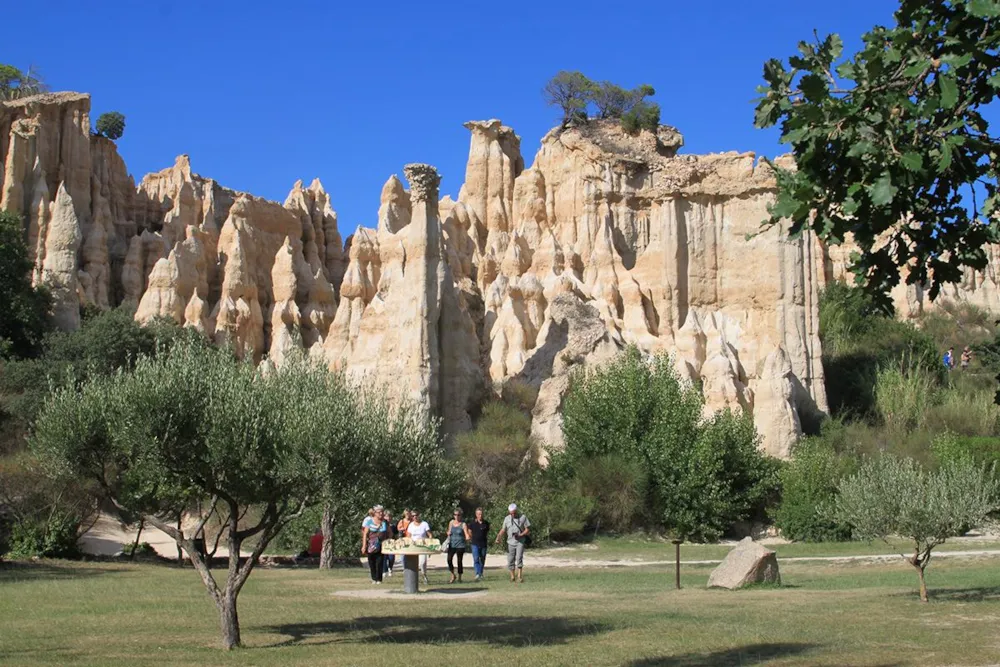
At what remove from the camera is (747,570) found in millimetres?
22125

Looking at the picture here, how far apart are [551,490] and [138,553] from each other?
547 inches

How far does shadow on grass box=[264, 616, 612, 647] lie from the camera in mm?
14719

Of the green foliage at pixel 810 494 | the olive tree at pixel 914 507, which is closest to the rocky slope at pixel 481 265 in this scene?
the green foliage at pixel 810 494

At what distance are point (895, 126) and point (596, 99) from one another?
217ft

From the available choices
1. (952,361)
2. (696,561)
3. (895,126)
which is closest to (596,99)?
(952,361)

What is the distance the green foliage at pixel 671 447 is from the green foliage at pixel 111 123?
5547 cm

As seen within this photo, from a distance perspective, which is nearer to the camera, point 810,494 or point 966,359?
point 810,494

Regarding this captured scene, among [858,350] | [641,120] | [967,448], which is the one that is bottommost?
[967,448]

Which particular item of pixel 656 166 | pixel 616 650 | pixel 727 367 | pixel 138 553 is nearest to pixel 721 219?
pixel 656 166

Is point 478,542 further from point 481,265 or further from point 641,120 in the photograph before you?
point 641,120

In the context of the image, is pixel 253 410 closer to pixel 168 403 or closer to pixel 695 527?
A: pixel 168 403

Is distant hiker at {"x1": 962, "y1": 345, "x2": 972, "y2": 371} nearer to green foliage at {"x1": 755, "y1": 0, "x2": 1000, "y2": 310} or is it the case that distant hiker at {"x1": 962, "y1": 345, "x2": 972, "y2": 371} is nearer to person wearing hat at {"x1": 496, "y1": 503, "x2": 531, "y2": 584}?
person wearing hat at {"x1": 496, "y1": 503, "x2": 531, "y2": 584}

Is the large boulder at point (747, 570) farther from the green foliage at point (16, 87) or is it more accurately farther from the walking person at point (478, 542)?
the green foliage at point (16, 87)

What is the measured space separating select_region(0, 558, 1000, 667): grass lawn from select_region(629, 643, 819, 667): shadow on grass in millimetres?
26
